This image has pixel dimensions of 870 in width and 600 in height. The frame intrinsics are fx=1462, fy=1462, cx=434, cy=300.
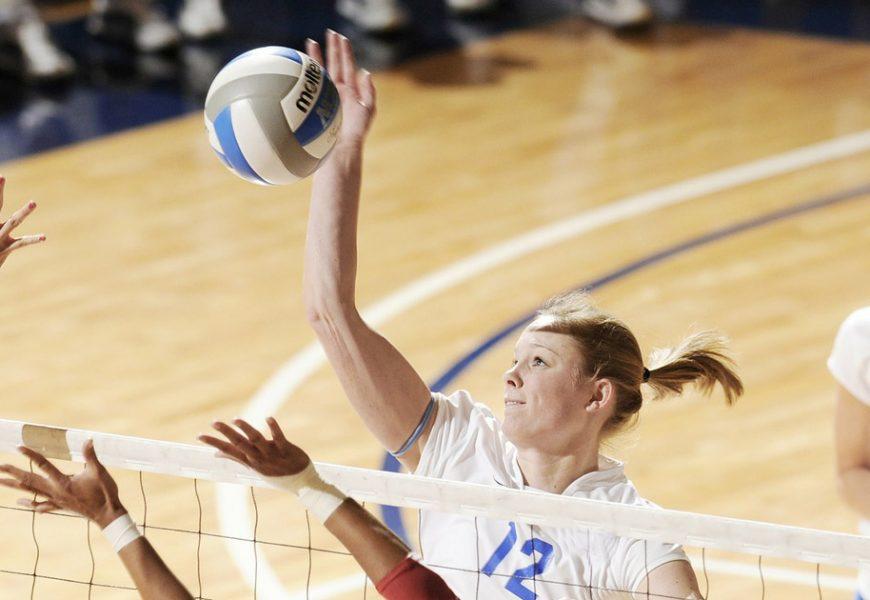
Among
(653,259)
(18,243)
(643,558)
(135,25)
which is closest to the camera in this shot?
(643,558)

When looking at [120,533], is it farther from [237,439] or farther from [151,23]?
[151,23]

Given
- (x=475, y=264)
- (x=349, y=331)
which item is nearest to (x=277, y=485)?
(x=349, y=331)

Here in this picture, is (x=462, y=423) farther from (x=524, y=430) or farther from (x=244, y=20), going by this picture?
(x=244, y=20)

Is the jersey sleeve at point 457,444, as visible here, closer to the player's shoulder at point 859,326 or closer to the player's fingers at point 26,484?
the player's shoulder at point 859,326

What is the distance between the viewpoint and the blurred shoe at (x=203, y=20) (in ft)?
40.9

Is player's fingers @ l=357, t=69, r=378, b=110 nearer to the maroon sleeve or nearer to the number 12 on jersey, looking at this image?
the number 12 on jersey

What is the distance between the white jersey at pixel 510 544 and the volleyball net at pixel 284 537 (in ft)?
0.04

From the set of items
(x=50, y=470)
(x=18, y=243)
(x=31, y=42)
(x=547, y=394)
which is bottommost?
(x=31, y=42)

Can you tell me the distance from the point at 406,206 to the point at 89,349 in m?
2.50

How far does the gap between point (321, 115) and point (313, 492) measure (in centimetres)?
142

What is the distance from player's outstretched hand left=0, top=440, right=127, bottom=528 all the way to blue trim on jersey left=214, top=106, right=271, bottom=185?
135 cm

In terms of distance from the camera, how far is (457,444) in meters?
3.63

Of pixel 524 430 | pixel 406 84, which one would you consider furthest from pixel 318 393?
pixel 406 84

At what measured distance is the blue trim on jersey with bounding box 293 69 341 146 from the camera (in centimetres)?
399
